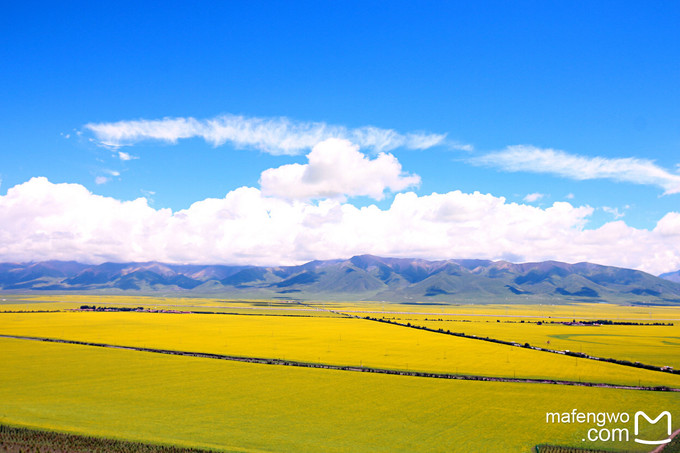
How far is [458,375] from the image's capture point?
52562mm

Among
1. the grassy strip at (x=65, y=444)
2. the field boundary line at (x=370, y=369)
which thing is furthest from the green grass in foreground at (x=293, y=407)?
the field boundary line at (x=370, y=369)

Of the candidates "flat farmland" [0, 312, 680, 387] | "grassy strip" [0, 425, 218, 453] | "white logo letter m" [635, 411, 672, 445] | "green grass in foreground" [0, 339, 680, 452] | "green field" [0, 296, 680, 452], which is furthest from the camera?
"flat farmland" [0, 312, 680, 387]

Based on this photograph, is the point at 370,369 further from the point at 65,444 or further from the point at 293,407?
the point at 65,444

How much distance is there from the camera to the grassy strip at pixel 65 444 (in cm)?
2778

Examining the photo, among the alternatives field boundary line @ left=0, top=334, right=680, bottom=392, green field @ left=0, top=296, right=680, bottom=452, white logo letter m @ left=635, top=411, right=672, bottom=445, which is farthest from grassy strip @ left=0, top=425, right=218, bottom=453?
field boundary line @ left=0, top=334, right=680, bottom=392

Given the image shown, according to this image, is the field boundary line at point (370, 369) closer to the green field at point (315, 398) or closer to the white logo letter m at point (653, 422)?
the green field at point (315, 398)

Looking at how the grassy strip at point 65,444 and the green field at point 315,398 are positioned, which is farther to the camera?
the green field at point 315,398

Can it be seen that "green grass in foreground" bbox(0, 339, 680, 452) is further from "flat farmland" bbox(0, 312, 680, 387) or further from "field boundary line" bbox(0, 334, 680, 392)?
"flat farmland" bbox(0, 312, 680, 387)

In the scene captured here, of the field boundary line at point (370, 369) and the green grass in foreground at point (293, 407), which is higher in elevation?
the green grass in foreground at point (293, 407)

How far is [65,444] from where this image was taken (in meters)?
28.8

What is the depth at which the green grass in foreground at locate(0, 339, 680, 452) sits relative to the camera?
3025 cm

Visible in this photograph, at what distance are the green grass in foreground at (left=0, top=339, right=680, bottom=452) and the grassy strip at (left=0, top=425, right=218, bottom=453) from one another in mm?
803

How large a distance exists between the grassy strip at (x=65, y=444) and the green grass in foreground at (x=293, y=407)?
803mm

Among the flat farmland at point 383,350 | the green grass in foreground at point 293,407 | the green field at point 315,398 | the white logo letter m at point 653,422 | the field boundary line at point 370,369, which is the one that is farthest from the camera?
the flat farmland at point 383,350
